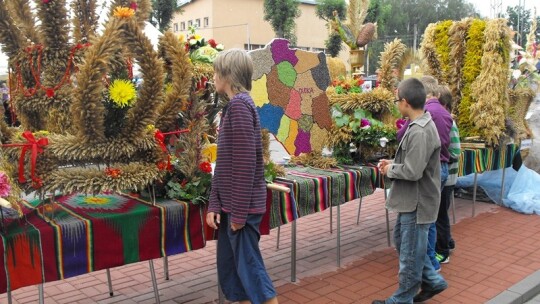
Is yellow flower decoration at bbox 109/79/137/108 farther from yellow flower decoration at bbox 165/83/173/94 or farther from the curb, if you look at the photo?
the curb

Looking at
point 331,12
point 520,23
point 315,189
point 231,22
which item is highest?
point 231,22

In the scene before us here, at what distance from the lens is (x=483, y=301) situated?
4012mm

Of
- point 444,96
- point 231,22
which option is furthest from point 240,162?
point 231,22

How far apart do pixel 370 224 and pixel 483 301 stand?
92.5 inches

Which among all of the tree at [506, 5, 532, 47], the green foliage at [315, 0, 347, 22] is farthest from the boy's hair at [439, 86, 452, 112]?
the green foliage at [315, 0, 347, 22]

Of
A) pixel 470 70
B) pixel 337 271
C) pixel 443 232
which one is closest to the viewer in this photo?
pixel 337 271

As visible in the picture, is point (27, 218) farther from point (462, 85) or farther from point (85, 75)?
point (462, 85)

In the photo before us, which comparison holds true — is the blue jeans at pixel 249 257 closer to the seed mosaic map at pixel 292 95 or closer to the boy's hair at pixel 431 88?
the seed mosaic map at pixel 292 95

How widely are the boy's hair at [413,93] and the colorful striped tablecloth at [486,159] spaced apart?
251cm

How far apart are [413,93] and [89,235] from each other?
2250 millimetres

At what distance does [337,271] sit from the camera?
4.67 meters

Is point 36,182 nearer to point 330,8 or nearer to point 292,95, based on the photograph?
point 292,95

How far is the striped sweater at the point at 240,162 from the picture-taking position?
279 cm

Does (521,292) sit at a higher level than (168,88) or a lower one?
lower
